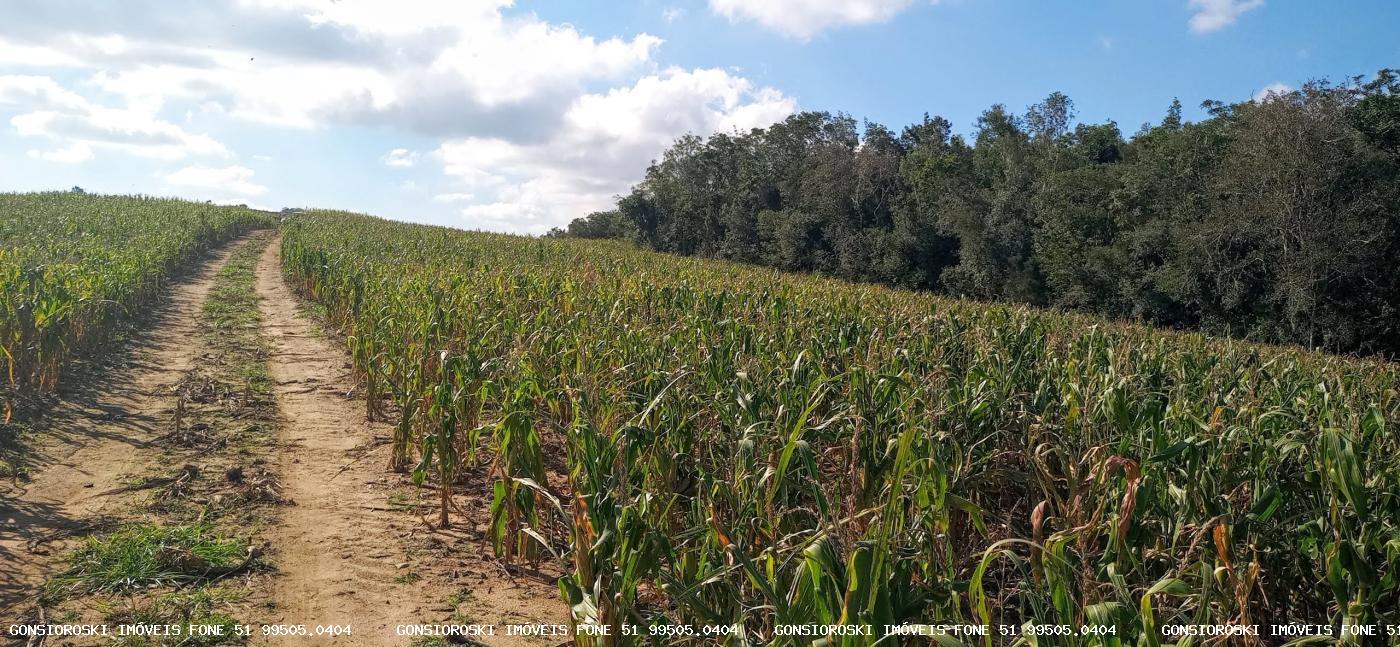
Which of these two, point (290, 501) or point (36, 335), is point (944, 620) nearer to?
→ point (290, 501)

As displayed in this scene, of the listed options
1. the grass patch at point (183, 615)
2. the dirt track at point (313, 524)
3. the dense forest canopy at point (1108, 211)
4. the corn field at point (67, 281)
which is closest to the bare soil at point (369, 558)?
the dirt track at point (313, 524)

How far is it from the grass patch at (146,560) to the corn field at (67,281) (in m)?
3.24

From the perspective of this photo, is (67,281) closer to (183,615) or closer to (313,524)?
(313,524)

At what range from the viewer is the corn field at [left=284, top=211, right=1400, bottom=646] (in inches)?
116

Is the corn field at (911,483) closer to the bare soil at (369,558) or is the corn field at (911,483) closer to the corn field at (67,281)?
the bare soil at (369,558)

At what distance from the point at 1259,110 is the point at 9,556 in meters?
27.6

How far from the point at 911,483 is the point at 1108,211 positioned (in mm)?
28740

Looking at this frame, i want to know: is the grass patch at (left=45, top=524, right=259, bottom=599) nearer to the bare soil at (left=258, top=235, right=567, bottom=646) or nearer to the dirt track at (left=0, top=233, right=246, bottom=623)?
the dirt track at (left=0, top=233, right=246, bottom=623)

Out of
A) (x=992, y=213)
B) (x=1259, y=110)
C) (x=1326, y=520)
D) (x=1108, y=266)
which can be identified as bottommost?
(x=1326, y=520)

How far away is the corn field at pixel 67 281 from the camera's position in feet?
26.6

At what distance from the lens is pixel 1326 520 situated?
3.50 meters

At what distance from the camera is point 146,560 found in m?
4.41

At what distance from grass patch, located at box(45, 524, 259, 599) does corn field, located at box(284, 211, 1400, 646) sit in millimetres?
1260

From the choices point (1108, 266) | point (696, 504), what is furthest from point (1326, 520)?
point (1108, 266)
